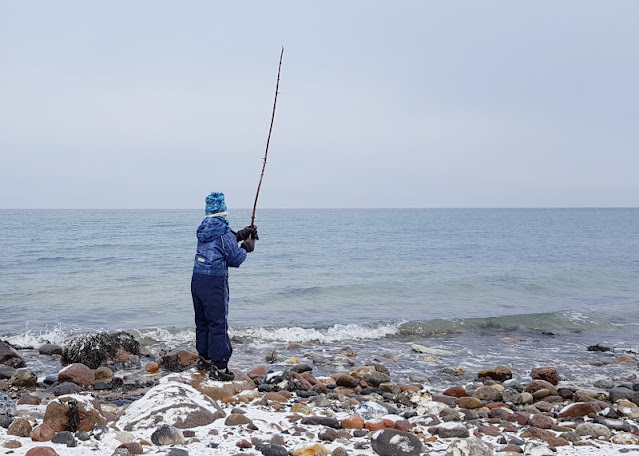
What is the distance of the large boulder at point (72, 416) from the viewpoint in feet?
15.3

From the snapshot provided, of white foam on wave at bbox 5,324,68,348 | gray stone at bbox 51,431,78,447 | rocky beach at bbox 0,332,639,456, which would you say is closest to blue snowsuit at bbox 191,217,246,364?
rocky beach at bbox 0,332,639,456

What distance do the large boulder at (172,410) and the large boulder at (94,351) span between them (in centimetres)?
348

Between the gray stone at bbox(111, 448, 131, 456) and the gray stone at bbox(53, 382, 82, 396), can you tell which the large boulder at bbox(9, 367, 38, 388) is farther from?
the gray stone at bbox(111, 448, 131, 456)

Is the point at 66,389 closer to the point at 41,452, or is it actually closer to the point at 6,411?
the point at 6,411

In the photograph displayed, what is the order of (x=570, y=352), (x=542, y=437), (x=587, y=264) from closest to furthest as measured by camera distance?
(x=542, y=437), (x=570, y=352), (x=587, y=264)

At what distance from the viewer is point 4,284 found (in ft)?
56.9

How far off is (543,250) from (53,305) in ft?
93.9

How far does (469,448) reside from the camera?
434 cm

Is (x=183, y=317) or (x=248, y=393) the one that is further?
(x=183, y=317)

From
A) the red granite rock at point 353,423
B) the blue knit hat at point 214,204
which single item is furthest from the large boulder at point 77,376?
the red granite rock at point 353,423

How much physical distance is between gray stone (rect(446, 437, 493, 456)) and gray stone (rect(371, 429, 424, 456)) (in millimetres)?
249

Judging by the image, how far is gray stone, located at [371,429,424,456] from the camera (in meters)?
4.32

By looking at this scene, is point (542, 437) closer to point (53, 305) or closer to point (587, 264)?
point (53, 305)

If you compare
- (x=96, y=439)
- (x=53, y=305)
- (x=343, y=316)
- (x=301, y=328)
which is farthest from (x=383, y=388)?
(x=53, y=305)
